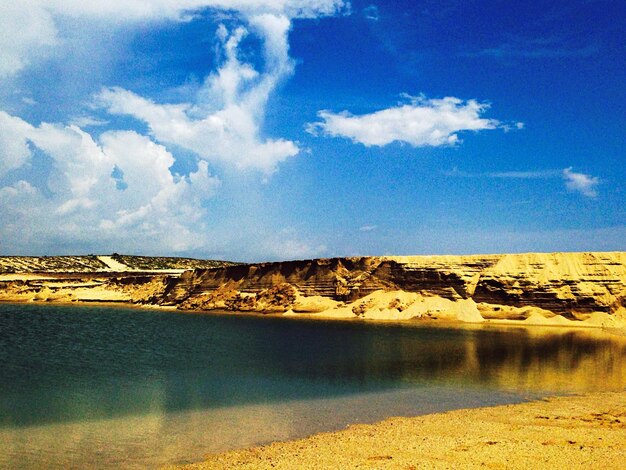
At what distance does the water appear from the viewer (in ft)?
53.0

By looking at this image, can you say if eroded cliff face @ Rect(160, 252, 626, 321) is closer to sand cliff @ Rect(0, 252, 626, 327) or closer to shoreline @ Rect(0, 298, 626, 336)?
sand cliff @ Rect(0, 252, 626, 327)

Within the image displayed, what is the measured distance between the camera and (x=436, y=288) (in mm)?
73750

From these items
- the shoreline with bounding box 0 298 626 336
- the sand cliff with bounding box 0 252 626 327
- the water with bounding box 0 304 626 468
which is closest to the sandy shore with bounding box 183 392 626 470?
the water with bounding box 0 304 626 468

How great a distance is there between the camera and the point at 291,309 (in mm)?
78375

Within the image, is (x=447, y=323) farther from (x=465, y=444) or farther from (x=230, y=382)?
(x=465, y=444)

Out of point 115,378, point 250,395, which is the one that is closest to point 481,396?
point 250,395

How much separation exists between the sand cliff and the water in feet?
69.2

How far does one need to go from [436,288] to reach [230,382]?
173 feet

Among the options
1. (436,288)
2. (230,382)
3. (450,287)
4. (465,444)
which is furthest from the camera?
(436,288)

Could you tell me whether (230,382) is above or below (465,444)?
below

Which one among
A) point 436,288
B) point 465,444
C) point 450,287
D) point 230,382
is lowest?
point 230,382

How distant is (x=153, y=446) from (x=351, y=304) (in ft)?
200

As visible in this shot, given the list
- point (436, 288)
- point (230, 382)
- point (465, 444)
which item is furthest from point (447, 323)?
point (465, 444)

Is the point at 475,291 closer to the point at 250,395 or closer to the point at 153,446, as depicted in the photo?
the point at 250,395
